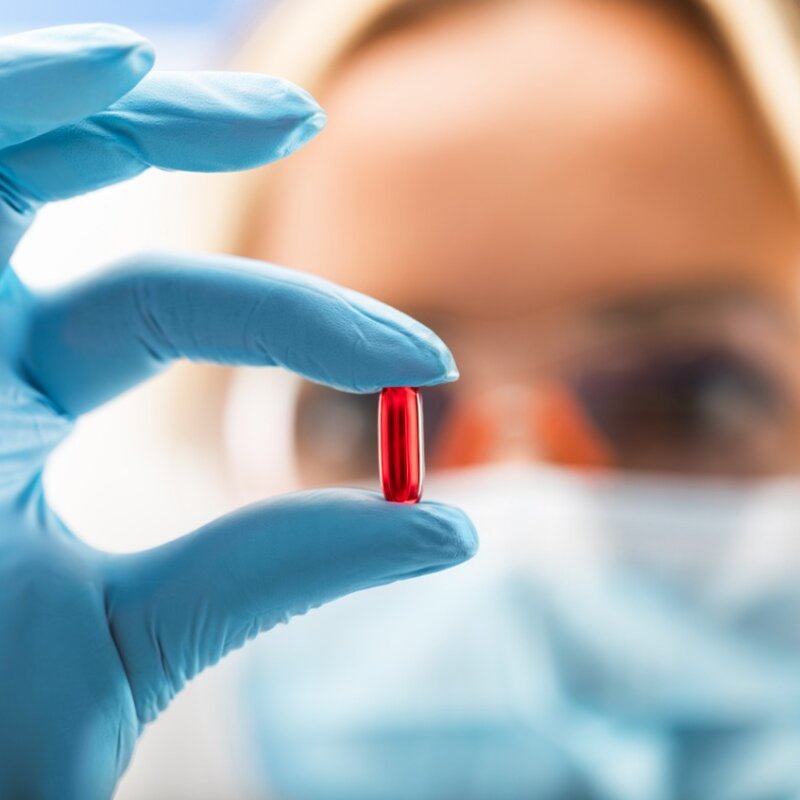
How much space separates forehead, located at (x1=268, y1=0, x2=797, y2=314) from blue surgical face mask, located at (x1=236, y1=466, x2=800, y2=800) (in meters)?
0.35

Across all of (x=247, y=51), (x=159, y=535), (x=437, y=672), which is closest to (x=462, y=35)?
(x=247, y=51)

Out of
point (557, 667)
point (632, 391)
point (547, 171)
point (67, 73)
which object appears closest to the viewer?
point (67, 73)

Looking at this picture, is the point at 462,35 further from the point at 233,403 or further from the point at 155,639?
the point at 155,639

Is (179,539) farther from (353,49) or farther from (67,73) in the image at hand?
(353,49)

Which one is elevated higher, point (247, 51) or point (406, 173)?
point (247, 51)

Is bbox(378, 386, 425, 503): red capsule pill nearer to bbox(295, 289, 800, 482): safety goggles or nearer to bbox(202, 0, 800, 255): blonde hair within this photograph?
bbox(295, 289, 800, 482): safety goggles

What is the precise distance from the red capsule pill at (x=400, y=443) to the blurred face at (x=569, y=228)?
0.86m

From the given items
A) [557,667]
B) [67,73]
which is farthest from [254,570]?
[557,667]

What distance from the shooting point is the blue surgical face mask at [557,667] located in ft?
4.16

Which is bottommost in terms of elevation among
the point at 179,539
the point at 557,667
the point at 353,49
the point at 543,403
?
the point at 557,667

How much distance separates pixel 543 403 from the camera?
62.5 inches

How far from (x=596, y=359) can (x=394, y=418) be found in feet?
3.30

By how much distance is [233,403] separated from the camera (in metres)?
1.71

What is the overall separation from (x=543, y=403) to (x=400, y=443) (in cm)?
99
